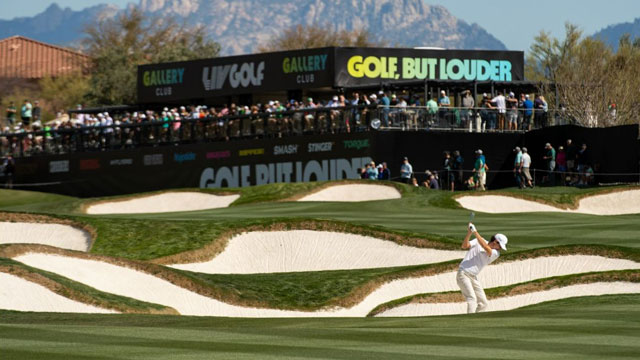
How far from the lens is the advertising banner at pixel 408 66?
180 feet

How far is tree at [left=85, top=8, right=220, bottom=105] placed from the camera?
3593 inches

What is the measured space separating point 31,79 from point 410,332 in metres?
105

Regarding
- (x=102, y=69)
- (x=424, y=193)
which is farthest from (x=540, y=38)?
(x=424, y=193)

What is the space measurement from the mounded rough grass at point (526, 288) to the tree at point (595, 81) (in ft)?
98.0

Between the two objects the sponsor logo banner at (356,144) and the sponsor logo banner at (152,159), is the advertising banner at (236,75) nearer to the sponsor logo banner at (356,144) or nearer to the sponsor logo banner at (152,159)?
the sponsor logo banner at (152,159)

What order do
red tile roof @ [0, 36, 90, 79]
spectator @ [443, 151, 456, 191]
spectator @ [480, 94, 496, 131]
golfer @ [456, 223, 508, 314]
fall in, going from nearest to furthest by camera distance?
golfer @ [456, 223, 508, 314] → spectator @ [443, 151, 456, 191] → spectator @ [480, 94, 496, 131] → red tile roof @ [0, 36, 90, 79]

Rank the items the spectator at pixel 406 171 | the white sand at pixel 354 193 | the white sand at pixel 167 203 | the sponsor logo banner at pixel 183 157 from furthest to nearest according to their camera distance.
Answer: the sponsor logo banner at pixel 183 157
the spectator at pixel 406 171
the white sand at pixel 167 203
the white sand at pixel 354 193

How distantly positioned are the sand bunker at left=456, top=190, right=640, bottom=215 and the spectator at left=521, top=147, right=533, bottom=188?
4.13 meters

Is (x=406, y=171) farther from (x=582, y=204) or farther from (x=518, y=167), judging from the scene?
(x=582, y=204)

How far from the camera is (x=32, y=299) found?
869 inches

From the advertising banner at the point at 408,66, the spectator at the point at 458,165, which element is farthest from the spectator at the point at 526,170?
the advertising banner at the point at 408,66

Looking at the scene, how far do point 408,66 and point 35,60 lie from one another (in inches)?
2909

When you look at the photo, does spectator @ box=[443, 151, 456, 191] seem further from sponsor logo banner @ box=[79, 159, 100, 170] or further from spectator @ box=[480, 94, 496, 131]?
sponsor logo banner @ box=[79, 159, 100, 170]

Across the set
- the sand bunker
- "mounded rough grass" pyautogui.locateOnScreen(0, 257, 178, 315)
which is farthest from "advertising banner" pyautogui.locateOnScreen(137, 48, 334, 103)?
"mounded rough grass" pyautogui.locateOnScreen(0, 257, 178, 315)
